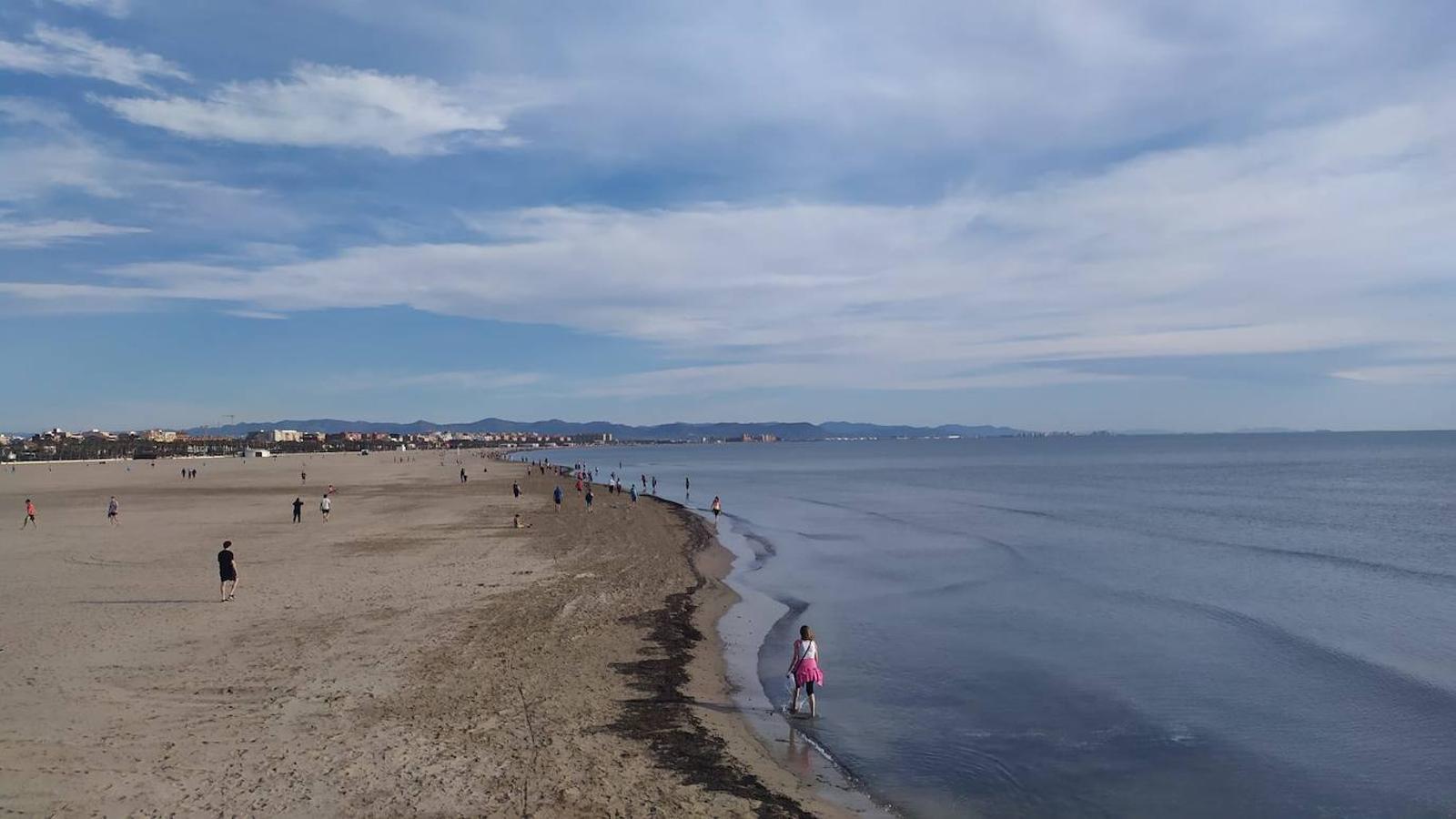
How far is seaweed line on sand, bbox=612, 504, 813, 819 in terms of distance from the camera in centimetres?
979

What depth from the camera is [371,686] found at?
12.5 metres

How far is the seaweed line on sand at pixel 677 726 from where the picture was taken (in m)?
9.79

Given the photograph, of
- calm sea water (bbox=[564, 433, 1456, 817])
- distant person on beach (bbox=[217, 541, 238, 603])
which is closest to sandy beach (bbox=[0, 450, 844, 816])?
distant person on beach (bbox=[217, 541, 238, 603])

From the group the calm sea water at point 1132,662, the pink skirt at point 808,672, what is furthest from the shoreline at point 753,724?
the pink skirt at point 808,672

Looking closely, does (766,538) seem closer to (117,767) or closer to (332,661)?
(332,661)

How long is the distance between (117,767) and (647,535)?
2471 cm

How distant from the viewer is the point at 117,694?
38.5 feet

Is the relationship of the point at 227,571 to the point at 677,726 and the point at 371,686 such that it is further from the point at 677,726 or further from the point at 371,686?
the point at 677,726

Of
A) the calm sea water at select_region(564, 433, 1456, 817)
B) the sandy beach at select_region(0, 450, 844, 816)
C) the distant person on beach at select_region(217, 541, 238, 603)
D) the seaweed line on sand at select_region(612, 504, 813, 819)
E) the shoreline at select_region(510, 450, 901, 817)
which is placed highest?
the distant person on beach at select_region(217, 541, 238, 603)

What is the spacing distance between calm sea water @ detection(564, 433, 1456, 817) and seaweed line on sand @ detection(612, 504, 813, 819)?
158cm

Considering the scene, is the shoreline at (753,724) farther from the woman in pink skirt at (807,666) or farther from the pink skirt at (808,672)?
the pink skirt at (808,672)

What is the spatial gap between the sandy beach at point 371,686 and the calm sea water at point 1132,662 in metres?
2.32

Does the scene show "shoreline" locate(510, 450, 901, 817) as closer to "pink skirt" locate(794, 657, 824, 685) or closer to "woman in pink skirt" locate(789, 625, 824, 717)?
"woman in pink skirt" locate(789, 625, 824, 717)

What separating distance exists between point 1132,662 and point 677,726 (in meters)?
9.99
